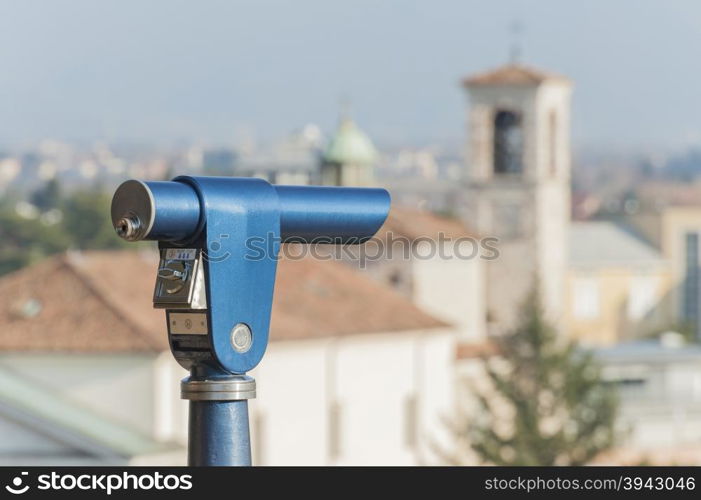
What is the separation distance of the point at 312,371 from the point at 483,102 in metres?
22.4

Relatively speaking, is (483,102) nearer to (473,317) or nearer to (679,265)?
(473,317)

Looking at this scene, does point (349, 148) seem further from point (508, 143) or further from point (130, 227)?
point (130, 227)

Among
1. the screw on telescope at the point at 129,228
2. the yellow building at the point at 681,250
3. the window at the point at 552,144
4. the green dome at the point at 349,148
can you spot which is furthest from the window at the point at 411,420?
the yellow building at the point at 681,250

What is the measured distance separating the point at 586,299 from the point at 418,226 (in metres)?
48.9

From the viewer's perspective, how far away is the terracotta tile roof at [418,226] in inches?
2242

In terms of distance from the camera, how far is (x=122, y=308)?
139ft

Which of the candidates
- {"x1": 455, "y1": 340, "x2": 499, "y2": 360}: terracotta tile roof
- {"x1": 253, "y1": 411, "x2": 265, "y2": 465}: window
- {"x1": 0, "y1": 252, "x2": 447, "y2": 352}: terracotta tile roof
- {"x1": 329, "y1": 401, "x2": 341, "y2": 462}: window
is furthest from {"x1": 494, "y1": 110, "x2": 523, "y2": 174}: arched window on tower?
{"x1": 253, "y1": 411, "x2": 265, "y2": 465}: window

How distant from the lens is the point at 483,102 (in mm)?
65375

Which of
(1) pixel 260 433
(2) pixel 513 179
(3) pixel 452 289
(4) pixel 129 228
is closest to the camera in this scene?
(4) pixel 129 228

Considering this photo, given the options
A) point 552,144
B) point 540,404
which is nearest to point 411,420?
point 540,404

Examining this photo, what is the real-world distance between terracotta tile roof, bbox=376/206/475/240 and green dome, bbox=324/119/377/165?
259 centimetres

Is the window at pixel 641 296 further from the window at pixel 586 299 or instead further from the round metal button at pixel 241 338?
the round metal button at pixel 241 338

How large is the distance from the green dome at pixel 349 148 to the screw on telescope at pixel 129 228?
57.5m
